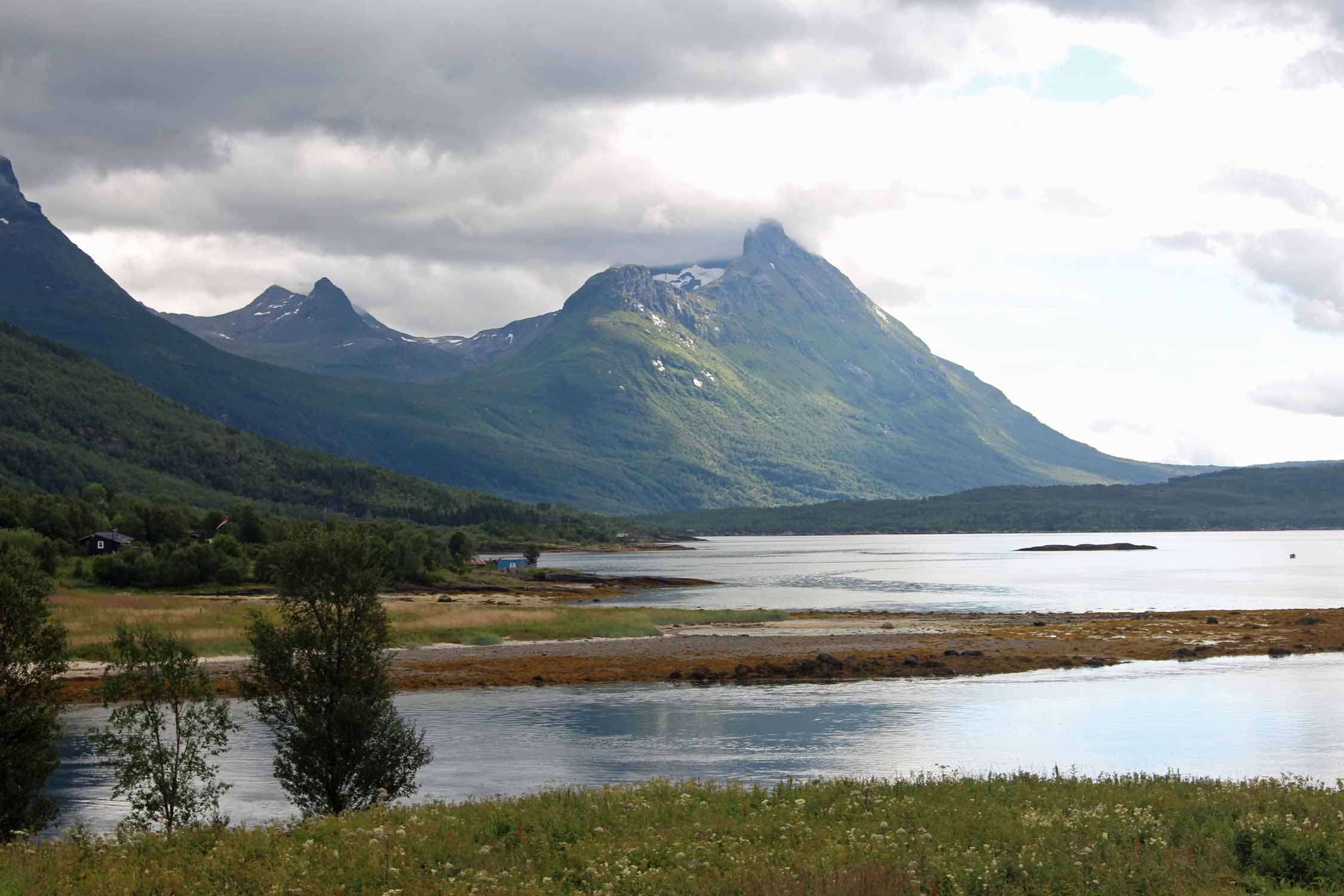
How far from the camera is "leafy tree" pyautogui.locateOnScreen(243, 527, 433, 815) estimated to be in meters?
32.3

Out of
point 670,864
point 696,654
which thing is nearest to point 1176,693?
point 696,654

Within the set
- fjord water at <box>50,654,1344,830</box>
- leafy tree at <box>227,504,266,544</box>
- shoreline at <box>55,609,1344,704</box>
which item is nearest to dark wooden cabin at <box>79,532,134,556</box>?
leafy tree at <box>227,504,266,544</box>

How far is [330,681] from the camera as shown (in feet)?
108

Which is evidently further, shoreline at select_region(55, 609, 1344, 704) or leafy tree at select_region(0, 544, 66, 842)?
shoreline at select_region(55, 609, 1344, 704)

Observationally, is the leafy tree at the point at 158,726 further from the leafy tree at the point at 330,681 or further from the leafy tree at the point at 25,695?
the leafy tree at the point at 330,681

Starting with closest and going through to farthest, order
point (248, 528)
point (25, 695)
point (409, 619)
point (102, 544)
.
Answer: point (25, 695), point (409, 619), point (102, 544), point (248, 528)

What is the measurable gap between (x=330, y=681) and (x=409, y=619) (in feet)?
203

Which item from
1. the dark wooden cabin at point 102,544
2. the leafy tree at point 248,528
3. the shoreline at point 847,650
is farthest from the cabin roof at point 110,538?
the shoreline at point 847,650

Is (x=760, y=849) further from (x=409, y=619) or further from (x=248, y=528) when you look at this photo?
(x=248, y=528)

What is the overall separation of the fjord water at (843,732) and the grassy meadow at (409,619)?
17946 mm

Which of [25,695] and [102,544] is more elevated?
[102,544]

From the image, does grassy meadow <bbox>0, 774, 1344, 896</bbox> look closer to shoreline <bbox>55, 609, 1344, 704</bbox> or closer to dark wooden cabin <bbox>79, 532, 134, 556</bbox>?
shoreline <bbox>55, 609, 1344, 704</bbox>

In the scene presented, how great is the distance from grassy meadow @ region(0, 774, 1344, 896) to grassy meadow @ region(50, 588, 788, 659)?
5358 cm

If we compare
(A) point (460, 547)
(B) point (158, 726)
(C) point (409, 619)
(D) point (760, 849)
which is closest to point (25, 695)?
(B) point (158, 726)
